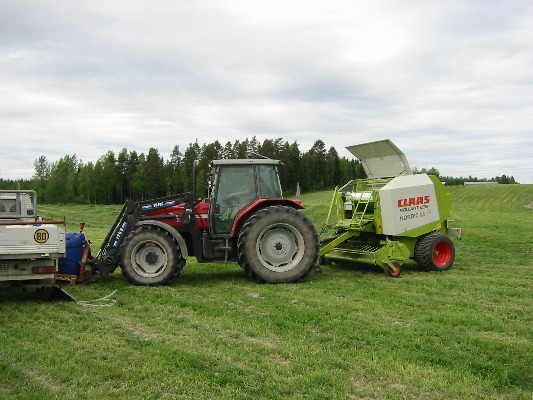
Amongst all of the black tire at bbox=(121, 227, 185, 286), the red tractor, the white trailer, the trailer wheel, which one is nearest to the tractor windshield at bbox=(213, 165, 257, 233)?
the red tractor

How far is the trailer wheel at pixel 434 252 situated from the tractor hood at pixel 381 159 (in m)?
1.65

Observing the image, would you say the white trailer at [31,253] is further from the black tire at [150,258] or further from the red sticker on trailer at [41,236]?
the black tire at [150,258]

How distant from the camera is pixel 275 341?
6.04 metres

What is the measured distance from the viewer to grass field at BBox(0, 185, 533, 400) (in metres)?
4.68

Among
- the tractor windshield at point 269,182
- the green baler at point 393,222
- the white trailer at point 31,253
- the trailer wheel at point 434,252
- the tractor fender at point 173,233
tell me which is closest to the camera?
the white trailer at point 31,253

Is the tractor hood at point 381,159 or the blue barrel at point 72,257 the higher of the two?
the tractor hood at point 381,159

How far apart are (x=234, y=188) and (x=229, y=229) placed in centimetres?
78

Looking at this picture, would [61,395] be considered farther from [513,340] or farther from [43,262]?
[513,340]

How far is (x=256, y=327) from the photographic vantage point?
21.5ft

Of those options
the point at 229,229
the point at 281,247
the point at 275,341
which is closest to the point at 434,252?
the point at 281,247

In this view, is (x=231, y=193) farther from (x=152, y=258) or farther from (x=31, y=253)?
(x=31, y=253)

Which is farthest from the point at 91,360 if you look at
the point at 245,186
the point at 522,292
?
the point at 522,292

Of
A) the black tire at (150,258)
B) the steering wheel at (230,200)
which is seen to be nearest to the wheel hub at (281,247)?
the steering wheel at (230,200)

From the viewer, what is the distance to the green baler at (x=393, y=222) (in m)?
11.5
